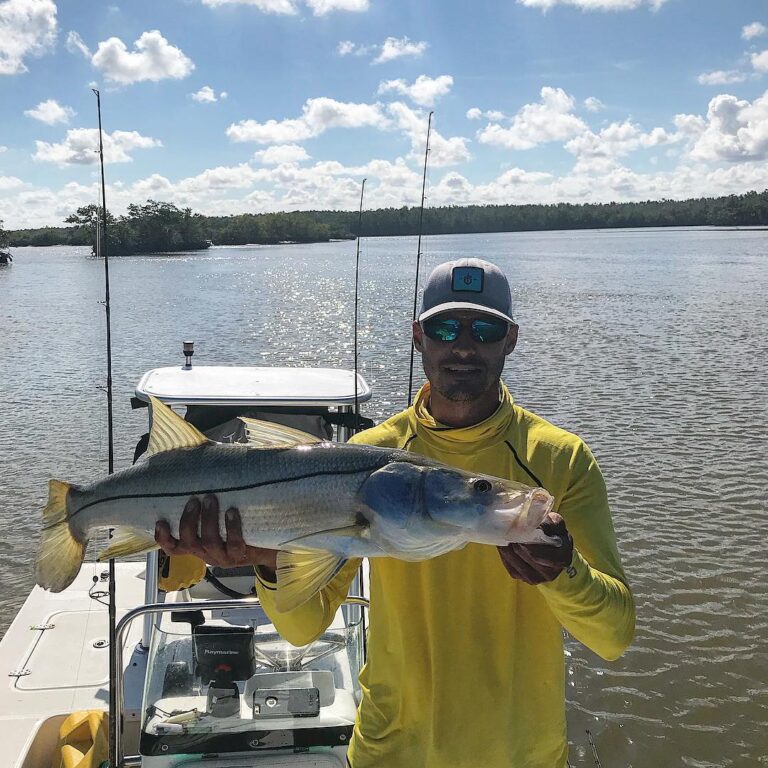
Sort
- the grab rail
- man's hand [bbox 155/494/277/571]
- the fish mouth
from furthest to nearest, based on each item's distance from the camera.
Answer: the grab rail → man's hand [bbox 155/494/277/571] → the fish mouth

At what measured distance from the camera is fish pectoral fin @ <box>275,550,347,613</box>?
2.60m

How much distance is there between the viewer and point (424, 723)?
105 inches

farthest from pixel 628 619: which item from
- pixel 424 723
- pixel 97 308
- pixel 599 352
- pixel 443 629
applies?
pixel 97 308

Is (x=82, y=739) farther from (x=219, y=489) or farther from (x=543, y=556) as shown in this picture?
(x=543, y=556)

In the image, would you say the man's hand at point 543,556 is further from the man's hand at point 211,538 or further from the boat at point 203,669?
the boat at point 203,669

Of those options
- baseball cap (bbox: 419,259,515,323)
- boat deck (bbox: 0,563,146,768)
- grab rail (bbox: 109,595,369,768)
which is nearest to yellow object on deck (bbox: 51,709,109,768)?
boat deck (bbox: 0,563,146,768)

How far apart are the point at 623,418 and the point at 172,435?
1432 centimetres

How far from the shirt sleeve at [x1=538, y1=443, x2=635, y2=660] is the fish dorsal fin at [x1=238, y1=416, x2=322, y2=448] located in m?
0.97

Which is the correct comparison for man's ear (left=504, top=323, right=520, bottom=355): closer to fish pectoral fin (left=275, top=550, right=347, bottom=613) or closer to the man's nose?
the man's nose

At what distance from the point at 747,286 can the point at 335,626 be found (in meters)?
39.2

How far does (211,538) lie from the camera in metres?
2.78

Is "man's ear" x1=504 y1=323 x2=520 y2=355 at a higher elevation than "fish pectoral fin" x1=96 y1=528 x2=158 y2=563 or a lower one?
higher

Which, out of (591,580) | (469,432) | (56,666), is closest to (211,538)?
(469,432)

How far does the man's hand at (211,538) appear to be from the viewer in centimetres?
275
